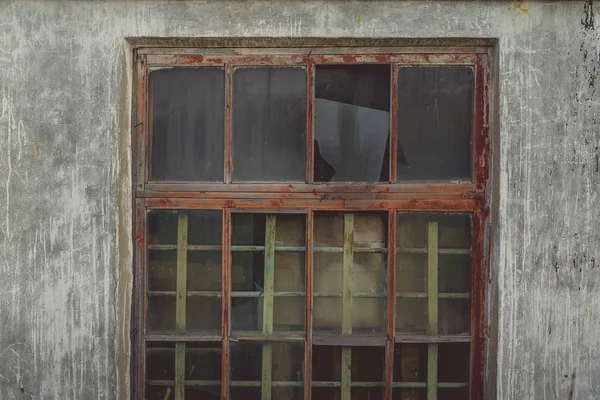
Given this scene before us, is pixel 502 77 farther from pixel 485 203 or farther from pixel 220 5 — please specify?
pixel 220 5

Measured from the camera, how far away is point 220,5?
2941 mm

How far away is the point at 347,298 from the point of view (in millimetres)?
3086

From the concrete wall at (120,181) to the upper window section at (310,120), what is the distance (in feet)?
0.60

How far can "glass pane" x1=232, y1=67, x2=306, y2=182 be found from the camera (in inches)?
121

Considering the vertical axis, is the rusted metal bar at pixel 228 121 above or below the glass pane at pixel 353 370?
above

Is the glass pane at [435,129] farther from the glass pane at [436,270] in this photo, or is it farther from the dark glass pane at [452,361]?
the dark glass pane at [452,361]

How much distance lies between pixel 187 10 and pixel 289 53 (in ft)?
1.88

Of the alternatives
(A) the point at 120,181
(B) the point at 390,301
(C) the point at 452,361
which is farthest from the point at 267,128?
(C) the point at 452,361

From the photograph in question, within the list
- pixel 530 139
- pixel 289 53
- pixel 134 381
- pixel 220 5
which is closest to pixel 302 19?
pixel 289 53

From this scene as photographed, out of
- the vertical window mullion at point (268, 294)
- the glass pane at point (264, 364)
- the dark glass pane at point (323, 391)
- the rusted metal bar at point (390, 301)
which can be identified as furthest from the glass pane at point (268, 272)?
the rusted metal bar at point (390, 301)

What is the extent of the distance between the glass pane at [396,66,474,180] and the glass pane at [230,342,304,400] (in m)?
1.15

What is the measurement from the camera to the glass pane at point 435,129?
3.07 m

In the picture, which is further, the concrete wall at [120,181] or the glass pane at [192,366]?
the glass pane at [192,366]

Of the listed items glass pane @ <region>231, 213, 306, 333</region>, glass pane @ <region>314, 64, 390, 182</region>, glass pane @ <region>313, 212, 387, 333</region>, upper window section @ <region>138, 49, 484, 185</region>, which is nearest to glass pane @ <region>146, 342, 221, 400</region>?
glass pane @ <region>231, 213, 306, 333</region>
